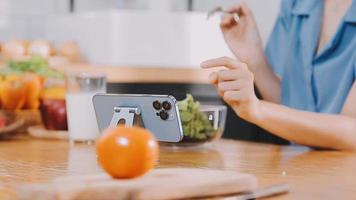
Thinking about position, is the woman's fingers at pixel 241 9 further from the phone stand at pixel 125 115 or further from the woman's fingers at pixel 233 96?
the phone stand at pixel 125 115

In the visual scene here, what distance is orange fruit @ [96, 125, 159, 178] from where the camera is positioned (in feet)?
2.74

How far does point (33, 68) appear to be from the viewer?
76.7 inches

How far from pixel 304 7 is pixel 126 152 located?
4.21 feet

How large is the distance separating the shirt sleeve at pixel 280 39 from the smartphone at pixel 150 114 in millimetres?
898

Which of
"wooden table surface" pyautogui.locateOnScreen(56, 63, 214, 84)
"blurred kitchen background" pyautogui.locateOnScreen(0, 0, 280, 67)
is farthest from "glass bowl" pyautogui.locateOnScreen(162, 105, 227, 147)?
"blurred kitchen background" pyautogui.locateOnScreen(0, 0, 280, 67)

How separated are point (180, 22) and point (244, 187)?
2315 mm

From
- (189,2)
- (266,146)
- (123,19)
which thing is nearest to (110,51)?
(123,19)

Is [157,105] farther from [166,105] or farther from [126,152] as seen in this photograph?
[126,152]

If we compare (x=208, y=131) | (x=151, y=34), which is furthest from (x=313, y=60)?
(x=151, y=34)

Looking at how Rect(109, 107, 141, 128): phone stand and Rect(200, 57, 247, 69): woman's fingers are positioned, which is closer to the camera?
Rect(109, 107, 141, 128): phone stand

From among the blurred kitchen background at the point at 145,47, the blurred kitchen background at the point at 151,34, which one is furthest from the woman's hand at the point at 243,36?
the blurred kitchen background at the point at 151,34

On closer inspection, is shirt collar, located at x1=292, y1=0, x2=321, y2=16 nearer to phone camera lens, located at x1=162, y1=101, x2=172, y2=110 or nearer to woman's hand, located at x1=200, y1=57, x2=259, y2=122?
woman's hand, located at x1=200, y1=57, x2=259, y2=122

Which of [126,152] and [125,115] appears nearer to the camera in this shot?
[126,152]

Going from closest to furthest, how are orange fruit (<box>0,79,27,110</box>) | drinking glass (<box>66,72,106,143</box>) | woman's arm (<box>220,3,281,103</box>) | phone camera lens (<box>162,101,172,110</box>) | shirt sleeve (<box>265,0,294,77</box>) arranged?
phone camera lens (<box>162,101,172,110</box>) → drinking glass (<box>66,72,106,143</box>) → orange fruit (<box>0,79,27,110</box>) → woman's arm (<box>220,3,281,103</box>) → shirt sleeve (<box>265,0,294,77</box>)
